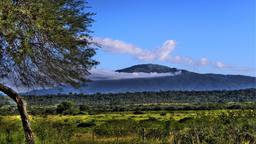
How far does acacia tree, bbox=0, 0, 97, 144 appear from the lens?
17219 mm

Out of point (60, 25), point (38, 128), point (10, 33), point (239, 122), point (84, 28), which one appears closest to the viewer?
point (10, 33)

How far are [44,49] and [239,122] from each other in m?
12.3

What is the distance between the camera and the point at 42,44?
61.5 feet

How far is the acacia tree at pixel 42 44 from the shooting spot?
1722 cm

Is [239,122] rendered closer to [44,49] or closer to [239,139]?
[239,139]

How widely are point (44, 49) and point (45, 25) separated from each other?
130 cm

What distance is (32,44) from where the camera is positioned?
60.9 ft

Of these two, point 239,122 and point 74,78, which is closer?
point 74,78

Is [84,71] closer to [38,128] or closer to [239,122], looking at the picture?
[38,128]

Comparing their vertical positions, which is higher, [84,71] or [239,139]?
[84,71]

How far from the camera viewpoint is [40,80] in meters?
19.6

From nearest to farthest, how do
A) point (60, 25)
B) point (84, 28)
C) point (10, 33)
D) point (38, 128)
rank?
point (10, 33) < point (60, 25) < point (84, 28) < point (38, 128)

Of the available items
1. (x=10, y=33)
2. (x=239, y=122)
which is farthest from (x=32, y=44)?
(x=239, y=122)

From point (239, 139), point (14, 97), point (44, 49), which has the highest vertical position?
point (44, 49)
